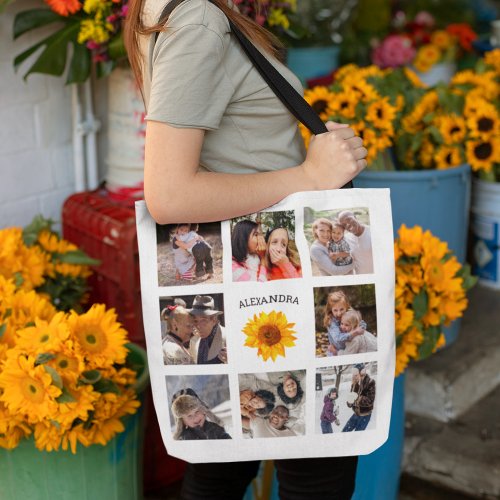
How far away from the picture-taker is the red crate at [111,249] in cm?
208

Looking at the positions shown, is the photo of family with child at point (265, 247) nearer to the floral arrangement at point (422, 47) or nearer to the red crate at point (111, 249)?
the red crate at point (111, 249)

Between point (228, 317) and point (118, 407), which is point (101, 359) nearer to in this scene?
point (118, 407)

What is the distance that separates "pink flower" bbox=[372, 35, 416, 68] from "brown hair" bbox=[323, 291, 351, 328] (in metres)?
2.73

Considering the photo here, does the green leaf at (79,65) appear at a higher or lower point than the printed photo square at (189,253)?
higher

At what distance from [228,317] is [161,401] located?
0.18 m

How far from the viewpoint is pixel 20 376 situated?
1.45 metres

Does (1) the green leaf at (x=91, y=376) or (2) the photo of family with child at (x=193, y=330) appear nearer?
(2) the photo of family with child at (x=193, y=330)

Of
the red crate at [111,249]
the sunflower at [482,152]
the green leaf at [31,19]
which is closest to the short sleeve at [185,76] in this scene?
the red crate at [111,249]

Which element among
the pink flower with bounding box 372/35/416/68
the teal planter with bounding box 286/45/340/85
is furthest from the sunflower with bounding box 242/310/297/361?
the pink flower with bounding box 372/35/416/68

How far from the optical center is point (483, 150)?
101 inches

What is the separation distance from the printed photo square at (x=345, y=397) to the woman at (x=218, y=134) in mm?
116

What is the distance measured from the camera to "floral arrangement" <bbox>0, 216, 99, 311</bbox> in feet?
6.13

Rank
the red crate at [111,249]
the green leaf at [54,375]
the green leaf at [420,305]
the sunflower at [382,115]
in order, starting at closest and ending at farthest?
1. the green leaf at [54,375]
2. the green leaf at [420,305]
3. the red crate at [111,249]
4. the sunflower at [382,115]

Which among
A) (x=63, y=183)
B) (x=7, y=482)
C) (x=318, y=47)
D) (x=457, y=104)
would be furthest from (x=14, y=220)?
(x=318, y=47)
